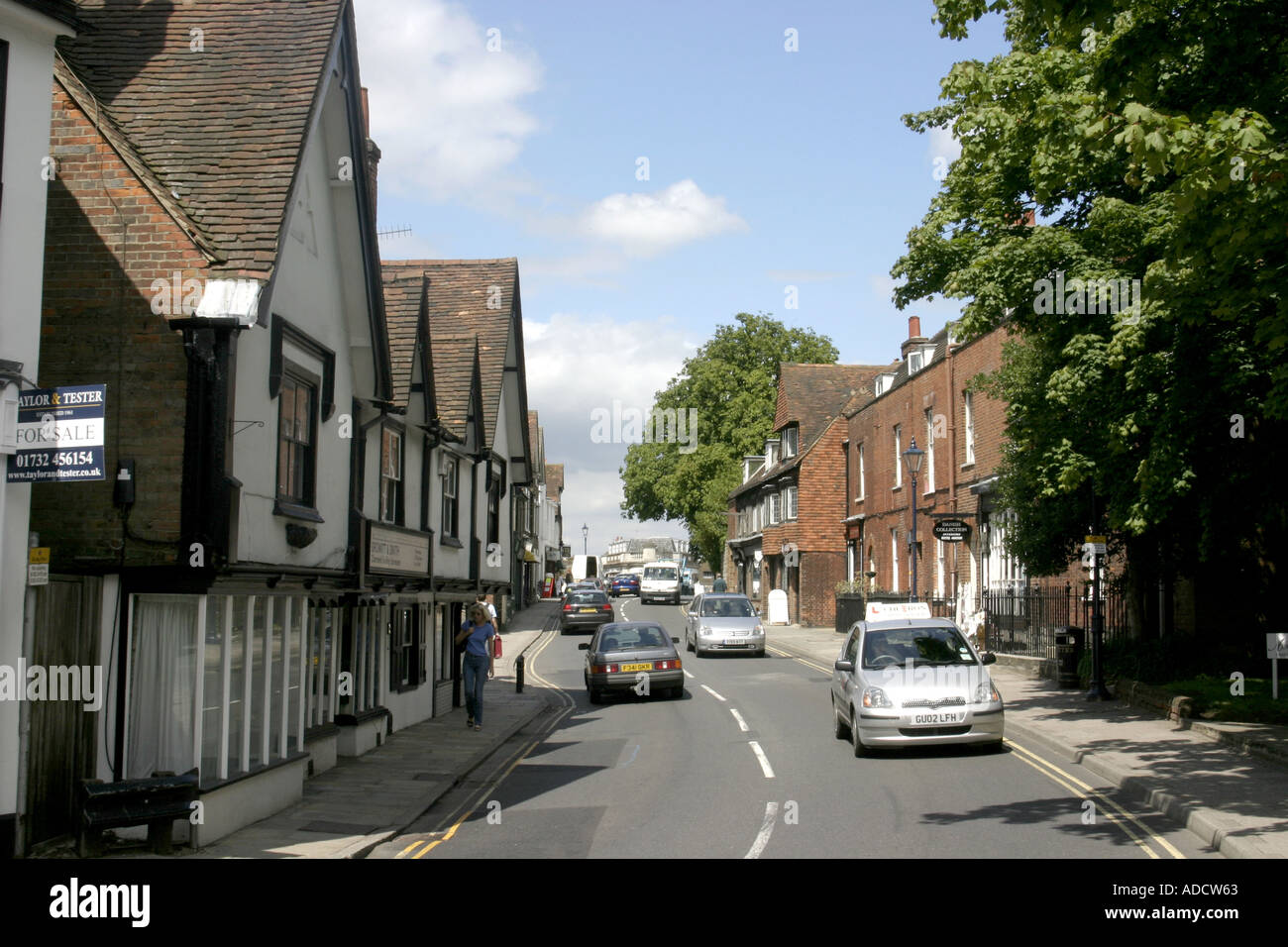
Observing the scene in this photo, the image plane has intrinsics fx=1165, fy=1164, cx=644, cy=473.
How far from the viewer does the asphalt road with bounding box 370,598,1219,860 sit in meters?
9.29

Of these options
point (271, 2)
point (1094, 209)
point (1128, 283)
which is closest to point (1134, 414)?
point (1128, 283)

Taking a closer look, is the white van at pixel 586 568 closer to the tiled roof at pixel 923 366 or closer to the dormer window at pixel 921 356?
the tiled roof at pixel 923 366

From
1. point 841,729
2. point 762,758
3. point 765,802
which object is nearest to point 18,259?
point 765,802

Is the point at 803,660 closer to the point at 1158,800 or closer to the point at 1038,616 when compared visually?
the point at 1038,616

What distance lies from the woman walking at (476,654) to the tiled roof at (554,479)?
85463 millimetres

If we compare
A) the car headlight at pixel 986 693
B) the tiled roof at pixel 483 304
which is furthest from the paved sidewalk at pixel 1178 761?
the tiled roof at pixel 483 304

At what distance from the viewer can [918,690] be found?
13.8 metres

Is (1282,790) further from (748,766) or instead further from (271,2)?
(271,2)

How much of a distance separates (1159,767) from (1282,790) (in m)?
1.54

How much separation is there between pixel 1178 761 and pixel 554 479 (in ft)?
315

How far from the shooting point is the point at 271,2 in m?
13.5

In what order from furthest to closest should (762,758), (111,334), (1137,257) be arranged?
1. (1137,257)
2. (762,758)
3. (111,334)

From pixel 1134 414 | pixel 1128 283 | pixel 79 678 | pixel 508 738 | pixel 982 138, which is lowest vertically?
pixel 508 738
